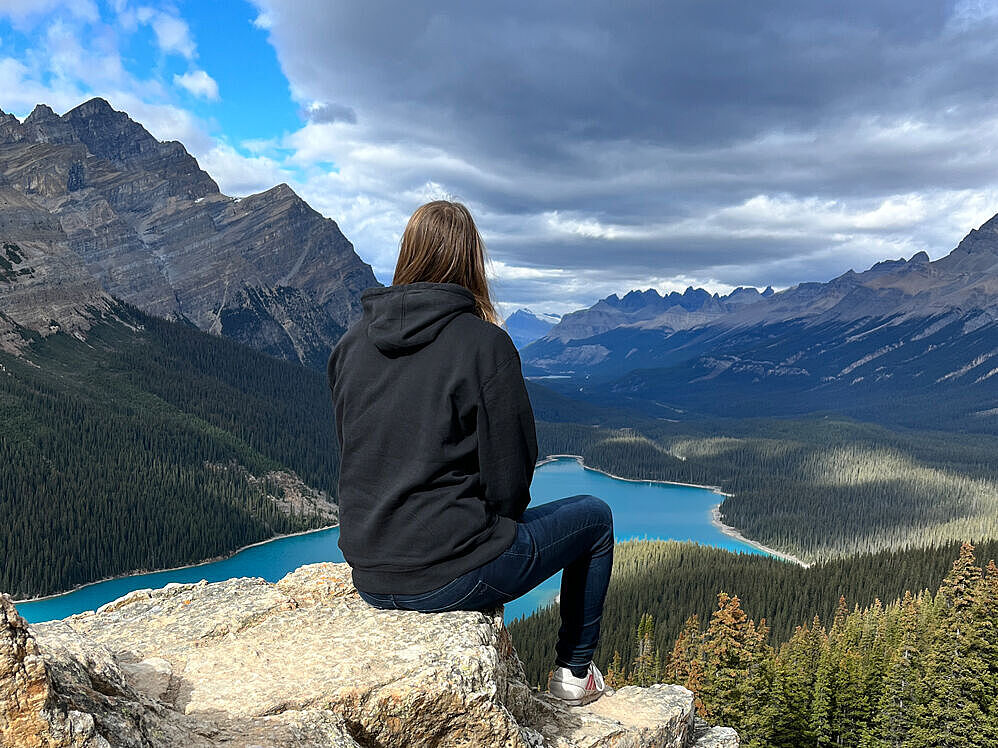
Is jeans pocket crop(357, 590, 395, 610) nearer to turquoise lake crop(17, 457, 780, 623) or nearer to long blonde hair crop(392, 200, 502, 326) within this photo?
long blonde hair crop(392, 200, 502, 326)

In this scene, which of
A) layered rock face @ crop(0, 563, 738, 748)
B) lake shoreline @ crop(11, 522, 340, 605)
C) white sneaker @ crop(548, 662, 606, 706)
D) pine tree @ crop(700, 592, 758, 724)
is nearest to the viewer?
layered rock face @ crop(0, 563, 738, 748)

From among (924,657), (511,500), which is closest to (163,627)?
(511,500)

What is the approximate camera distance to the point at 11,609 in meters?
4.19

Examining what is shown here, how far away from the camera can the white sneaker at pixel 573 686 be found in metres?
7.85

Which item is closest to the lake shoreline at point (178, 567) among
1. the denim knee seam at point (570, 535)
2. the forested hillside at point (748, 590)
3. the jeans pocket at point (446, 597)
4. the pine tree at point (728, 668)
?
the forested hillside at point (748, 590)

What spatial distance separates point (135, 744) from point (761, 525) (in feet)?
597

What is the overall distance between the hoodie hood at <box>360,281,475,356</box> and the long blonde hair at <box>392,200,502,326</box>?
341mm

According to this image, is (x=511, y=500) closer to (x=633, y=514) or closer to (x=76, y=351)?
(x=633, y=514)

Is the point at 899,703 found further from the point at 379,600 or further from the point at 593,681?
the point at 379,600

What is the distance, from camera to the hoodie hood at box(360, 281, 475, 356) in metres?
5.86

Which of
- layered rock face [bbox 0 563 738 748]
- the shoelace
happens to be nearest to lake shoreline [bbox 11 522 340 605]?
layered rock face [bbox 0 563 738 748]

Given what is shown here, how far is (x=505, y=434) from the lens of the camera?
5.89 m

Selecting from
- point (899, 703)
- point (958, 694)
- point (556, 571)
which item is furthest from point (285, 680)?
point (899, 703)

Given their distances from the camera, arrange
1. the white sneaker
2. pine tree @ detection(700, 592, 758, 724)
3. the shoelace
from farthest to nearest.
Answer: pine tree @ detection(700, 592, 758, 724) → the shoelace → the white sneaker
